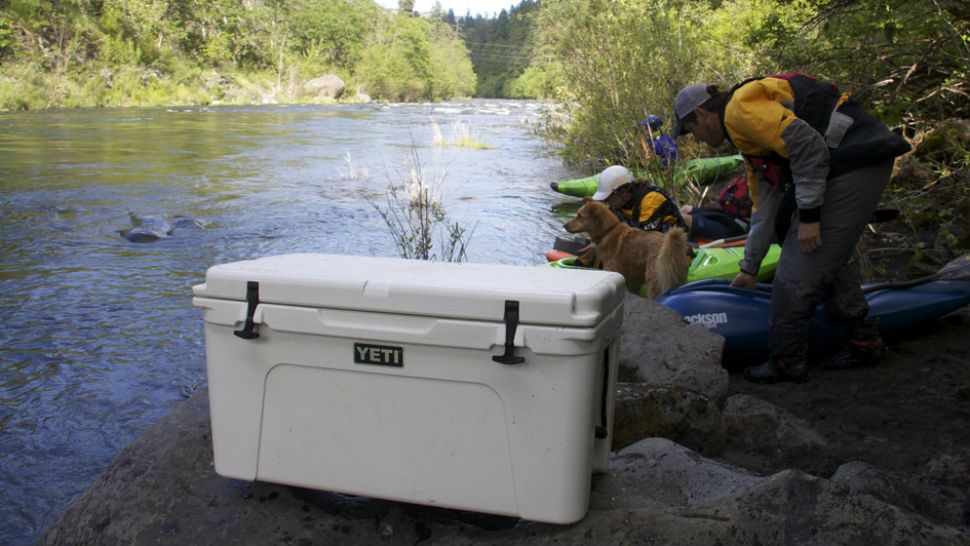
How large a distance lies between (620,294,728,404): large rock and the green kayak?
1737 mm

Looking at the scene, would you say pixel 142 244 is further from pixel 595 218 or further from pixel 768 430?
pixel 768 430

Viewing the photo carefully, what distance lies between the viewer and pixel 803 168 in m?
4.05

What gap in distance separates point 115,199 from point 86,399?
32.7 feet

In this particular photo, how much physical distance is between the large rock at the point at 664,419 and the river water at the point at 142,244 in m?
2.80

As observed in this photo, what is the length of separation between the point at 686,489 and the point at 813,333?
8.18 ft

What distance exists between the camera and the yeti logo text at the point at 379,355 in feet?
7.55

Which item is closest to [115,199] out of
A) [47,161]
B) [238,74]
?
[47,161]

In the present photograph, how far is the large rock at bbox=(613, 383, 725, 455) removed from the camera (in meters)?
3.59

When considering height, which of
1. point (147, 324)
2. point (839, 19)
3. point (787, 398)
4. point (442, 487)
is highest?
point (839, 19)

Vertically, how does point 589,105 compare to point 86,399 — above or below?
above

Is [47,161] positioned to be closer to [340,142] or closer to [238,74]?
[340,142]

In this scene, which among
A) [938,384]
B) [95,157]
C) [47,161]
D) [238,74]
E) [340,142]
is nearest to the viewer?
[938,384]

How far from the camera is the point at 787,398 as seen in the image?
178 inches

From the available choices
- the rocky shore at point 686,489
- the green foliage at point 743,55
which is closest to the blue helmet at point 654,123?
the green foliage at point 743,55
